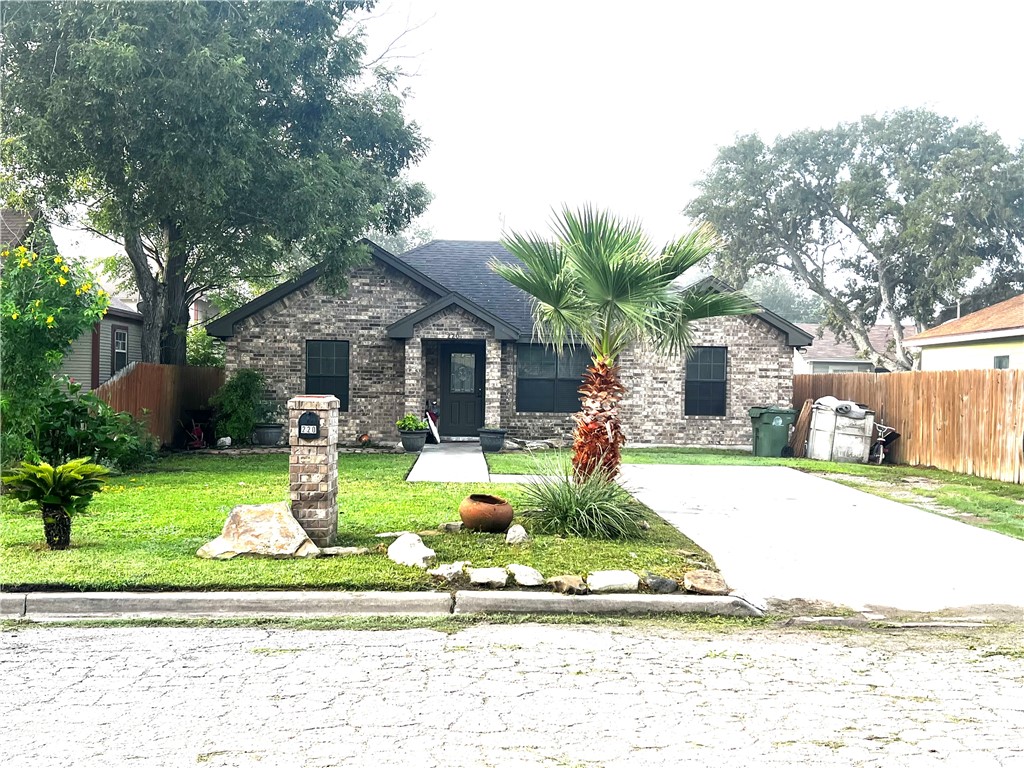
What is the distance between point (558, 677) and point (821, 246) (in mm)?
39625

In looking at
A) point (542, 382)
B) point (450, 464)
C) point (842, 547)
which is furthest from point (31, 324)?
point (542, 382)

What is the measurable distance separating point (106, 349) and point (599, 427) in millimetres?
18751

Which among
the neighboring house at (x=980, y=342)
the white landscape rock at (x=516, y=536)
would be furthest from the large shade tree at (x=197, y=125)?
the neighboring house at (x=980, y=342)

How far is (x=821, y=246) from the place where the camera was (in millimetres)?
41406

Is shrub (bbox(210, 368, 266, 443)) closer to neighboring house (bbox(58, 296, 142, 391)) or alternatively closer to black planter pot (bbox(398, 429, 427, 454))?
black planter pot (bbox(398, 429, 427, 454))

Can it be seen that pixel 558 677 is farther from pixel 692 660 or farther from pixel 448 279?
pixel 448 279

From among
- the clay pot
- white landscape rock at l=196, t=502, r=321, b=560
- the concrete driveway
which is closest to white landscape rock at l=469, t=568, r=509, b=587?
white landscape rock at l=196, t=502, r=321, b=560

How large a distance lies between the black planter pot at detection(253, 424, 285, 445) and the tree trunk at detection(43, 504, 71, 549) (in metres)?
12.0

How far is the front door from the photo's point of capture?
73.4 ft

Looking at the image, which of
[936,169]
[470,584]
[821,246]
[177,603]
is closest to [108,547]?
[177,603]

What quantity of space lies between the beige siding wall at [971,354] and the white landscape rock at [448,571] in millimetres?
18924

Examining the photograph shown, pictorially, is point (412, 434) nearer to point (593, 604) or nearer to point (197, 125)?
point (197, 125)

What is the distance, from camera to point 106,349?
2444 cm

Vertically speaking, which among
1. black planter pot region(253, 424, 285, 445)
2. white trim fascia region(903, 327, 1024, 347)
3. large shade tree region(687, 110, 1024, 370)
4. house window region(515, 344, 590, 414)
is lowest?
black planter pot region(253, 424, 285, 445)
